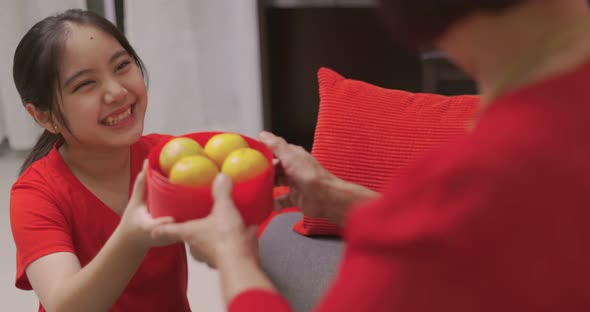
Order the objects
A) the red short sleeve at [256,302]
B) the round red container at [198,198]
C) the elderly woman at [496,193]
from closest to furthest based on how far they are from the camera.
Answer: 1. the elderly woman at [496,193]
2. the red short sleeve at [256,302]
3. the round red container at [198,198]

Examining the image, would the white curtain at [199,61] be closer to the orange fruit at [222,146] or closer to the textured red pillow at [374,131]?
the textured red pillow at [374,131]

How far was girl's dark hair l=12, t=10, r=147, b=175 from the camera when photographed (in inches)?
49.0

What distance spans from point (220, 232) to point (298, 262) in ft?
1.95

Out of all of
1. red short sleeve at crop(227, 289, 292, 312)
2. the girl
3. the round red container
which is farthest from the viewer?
the girl

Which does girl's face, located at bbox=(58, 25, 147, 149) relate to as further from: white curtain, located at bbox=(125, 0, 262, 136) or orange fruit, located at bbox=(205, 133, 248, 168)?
white curtain, located at bbox=(125, 0, 262, 136)

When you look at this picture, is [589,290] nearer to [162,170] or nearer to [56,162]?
[162,170]

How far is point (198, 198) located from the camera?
2.98ft

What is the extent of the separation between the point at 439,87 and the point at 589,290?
6.81 ft

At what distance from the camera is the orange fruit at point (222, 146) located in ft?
3.50

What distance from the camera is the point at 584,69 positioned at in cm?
56

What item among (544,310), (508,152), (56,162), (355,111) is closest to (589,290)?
(544,310)

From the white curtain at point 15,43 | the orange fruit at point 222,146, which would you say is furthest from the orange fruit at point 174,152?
the white curtain at point 15,43

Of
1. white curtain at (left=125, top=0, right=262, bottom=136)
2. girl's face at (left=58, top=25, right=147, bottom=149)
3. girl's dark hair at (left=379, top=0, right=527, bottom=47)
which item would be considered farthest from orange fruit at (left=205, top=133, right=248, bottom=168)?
white curtain at (left=125, top=0, right=262, bottom=136)

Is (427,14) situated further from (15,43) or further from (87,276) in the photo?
(15,43)
